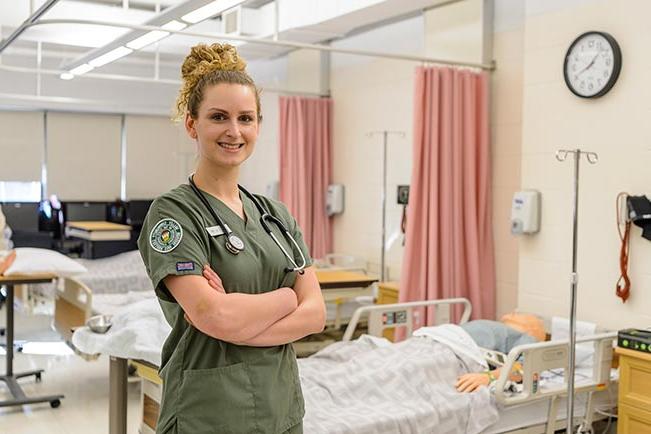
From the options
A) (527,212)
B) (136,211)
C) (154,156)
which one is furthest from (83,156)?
(527,212)

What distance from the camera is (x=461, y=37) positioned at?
17.7 feet

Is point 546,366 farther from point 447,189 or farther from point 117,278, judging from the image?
point 117,278

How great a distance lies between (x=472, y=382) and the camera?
353 cm

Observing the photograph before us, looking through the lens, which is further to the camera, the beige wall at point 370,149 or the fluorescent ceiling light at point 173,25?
the beige wall at point 370,149

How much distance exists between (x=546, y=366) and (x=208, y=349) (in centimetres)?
235

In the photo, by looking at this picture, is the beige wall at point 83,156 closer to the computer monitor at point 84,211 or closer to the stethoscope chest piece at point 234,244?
the computer monitor at point 84,211

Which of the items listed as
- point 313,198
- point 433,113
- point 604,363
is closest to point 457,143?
point 433,113

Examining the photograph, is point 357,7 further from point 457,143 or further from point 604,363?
point 604,363

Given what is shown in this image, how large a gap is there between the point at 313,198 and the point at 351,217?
0.41m

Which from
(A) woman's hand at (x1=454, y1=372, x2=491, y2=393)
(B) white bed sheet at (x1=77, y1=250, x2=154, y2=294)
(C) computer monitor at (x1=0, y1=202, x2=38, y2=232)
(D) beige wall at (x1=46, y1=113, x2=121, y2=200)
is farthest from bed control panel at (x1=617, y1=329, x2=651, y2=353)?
(D) beige wall at (x1=46, y1=113, x2=121, y2=200)

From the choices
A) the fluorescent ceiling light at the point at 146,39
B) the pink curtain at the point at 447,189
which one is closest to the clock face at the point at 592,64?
the pink curtain at the point at 447,189

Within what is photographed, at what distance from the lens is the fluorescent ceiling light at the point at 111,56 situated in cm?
493

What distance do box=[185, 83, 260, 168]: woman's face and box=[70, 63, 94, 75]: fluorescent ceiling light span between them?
426cm

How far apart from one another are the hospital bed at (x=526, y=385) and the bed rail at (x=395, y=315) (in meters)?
0.44
